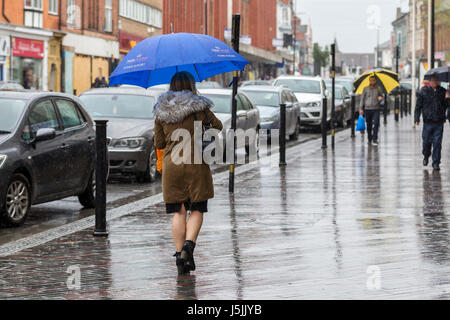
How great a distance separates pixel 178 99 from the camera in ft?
25.8

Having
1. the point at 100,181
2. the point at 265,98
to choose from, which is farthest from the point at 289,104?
the point at 100,181

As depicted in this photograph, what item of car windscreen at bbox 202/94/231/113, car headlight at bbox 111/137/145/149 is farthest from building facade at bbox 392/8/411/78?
car headlight at bbox 111/137/145/149

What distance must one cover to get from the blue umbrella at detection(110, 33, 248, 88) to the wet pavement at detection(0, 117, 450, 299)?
1.52 metres

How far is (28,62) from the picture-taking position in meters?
46.1

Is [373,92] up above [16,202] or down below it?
above

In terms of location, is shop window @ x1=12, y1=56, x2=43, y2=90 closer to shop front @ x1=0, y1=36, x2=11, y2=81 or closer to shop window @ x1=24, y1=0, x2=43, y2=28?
shop front @ x1=0, y1=36, x2=11, y2=81

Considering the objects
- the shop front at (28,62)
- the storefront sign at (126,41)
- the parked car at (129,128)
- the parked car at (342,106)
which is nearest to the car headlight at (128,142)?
the parked car at (129,128)

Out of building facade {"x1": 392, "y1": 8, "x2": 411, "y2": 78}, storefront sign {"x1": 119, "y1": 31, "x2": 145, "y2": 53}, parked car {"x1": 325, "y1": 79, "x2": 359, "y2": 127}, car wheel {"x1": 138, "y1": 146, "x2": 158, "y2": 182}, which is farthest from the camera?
building facade {"x1": 392, "y1": 8, "x2": 411, "y2": 78}

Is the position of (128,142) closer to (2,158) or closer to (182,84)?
(2,158)

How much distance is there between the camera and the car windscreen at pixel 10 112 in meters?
11.2

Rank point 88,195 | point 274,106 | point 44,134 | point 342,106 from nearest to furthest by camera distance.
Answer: point 44,134 < point 88,195 < point 274,106 < point 342,106

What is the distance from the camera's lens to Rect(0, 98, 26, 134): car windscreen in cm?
1119

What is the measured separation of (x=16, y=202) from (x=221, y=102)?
11.5 m

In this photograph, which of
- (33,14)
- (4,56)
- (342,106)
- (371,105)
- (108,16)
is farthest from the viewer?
(108,16)
